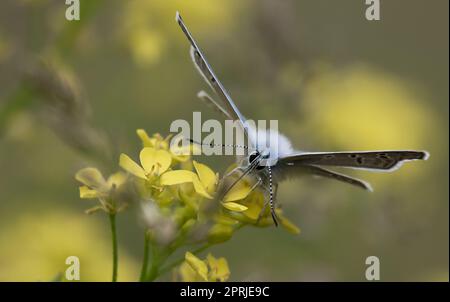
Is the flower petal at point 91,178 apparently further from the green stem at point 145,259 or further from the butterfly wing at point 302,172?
the butterfly wing at point 302,172

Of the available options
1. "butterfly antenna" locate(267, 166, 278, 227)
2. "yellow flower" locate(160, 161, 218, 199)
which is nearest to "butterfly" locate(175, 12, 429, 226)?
"butterfly antenna" locate(267, 166, 278, 227)

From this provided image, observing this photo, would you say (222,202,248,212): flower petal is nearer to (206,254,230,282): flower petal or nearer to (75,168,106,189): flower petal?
(206,254,230,282): flower petal

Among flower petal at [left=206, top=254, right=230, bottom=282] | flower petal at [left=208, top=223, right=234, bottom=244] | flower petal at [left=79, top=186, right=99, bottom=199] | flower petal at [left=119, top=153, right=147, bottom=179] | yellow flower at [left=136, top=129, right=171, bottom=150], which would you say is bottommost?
flower petal at [left=206, top=254, right=230, bottom=282]

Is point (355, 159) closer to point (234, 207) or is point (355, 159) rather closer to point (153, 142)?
point (234, 207)

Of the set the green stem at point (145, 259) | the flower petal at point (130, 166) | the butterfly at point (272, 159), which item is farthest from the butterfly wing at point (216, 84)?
the green stem at point (145, 259)

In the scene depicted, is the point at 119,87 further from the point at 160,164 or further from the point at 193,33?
the point at 160,164

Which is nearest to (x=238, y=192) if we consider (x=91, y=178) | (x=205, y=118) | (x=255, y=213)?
(x=255, y=213)

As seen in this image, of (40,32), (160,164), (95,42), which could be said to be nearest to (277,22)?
(95,42)
